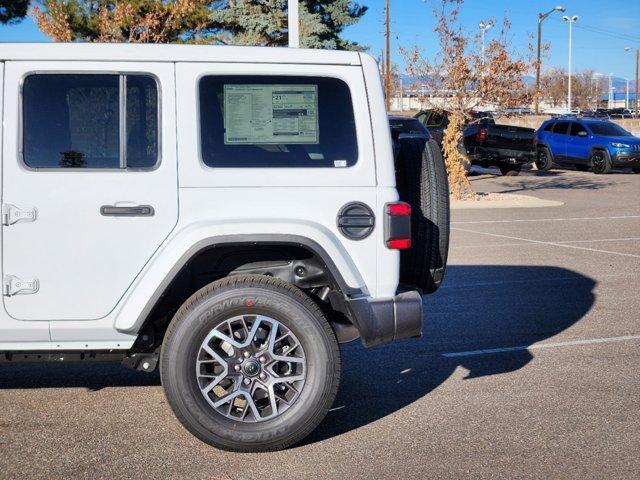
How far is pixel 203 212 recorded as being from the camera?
15.0 ft

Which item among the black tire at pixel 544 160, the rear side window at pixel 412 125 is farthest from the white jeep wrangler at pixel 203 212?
the black tire at pixel 544 160

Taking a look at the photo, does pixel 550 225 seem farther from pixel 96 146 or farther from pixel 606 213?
pixel 96 146

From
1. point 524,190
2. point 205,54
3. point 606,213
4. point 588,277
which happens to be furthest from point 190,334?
point 524,190

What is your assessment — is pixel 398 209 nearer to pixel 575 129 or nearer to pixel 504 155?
pixel 504 155

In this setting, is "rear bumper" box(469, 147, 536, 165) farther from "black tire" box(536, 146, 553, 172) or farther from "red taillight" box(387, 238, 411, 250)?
"red taillight" box(387, 238, 411, 250)

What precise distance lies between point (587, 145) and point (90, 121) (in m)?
26.5

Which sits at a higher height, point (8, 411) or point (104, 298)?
point (104, 298)

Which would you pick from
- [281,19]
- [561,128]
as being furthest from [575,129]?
[281,19]

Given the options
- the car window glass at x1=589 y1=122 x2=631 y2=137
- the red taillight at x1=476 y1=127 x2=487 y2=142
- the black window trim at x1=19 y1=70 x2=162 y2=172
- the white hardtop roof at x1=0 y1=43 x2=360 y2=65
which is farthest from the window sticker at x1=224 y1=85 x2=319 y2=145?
the car window glass at x1=589 y1=122 x2=631 y2=137

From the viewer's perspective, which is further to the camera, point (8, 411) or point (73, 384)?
point (73, 384)

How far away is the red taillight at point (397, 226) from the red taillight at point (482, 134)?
2310 cm

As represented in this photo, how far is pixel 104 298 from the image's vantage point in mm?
4586

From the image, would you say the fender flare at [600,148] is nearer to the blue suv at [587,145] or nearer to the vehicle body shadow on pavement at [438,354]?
the blue suv at [587,145]

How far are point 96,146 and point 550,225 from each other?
1230cm
